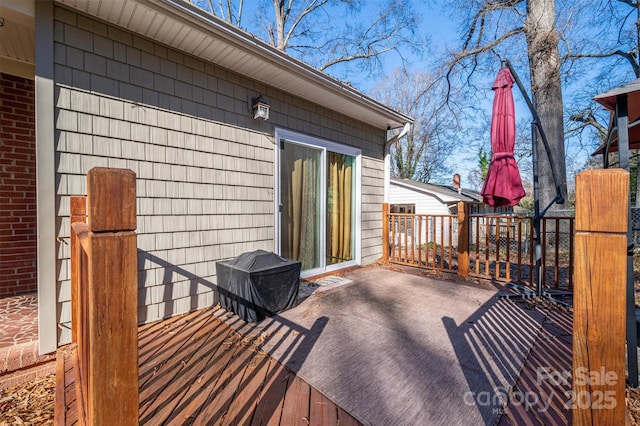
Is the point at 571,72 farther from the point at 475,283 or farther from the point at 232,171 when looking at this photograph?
the point at 232,171

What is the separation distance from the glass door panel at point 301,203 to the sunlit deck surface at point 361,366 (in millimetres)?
1087

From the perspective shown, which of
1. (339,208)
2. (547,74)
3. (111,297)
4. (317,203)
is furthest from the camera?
(547,74)

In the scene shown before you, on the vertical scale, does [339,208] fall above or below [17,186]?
below

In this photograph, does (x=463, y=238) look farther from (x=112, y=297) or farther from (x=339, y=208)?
(x=112, y=297)

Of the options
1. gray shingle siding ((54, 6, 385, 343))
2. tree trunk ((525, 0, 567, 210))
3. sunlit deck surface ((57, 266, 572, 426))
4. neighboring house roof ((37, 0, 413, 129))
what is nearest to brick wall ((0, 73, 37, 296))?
gray shingle siding ((54, 6, 385, 343))

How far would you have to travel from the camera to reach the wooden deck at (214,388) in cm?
152

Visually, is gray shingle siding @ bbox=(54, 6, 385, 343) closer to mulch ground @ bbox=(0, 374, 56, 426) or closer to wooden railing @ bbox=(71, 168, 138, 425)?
mulch ground @ bbox=(0, 374, 56, 426)

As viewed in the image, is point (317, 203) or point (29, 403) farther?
point (317, 203)

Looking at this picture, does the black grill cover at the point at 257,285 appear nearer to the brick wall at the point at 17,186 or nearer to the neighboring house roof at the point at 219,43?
the neighboring house roof at the point at 219,43

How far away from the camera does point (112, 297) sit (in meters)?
0.76

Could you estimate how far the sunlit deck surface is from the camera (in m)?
1.55

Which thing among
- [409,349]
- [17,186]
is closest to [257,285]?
[409,349]

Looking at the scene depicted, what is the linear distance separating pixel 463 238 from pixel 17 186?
5720 mm

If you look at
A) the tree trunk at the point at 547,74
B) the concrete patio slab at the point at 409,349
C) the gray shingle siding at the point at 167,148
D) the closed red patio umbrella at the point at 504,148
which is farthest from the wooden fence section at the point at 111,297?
the tree trunk at the point at 547,74
